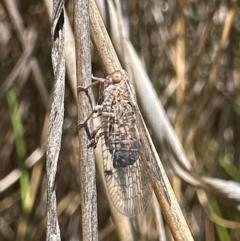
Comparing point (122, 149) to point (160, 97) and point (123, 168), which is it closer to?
point (123, 168)

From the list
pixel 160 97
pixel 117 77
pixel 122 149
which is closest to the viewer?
pixel 117 77

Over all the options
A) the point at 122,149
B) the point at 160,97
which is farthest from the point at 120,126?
the point at 160,97

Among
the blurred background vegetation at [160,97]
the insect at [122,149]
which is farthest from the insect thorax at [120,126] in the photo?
the blurred background vegetation at [160,97]

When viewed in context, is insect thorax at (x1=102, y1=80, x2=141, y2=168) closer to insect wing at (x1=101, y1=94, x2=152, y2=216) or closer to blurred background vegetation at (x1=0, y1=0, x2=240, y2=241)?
insect wing at (x1=101, y1=94, x2=152, y2=216)

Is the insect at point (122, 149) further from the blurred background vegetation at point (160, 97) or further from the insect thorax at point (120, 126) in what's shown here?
the blurred background vegetation at point (160, 97)

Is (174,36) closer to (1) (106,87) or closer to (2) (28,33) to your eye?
(2) (28,33)

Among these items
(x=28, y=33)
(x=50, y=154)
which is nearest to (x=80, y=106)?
(x=50, y=154)
